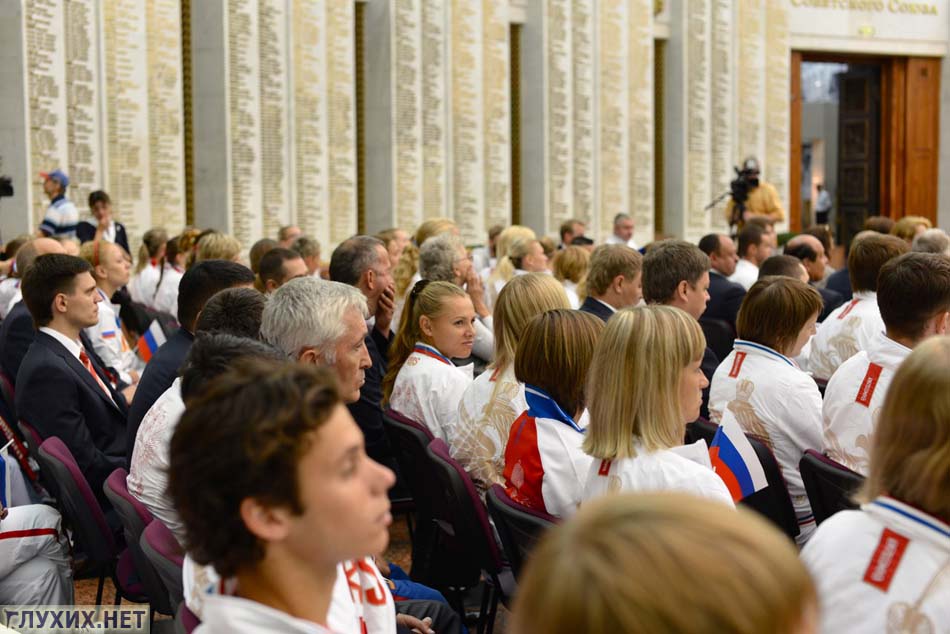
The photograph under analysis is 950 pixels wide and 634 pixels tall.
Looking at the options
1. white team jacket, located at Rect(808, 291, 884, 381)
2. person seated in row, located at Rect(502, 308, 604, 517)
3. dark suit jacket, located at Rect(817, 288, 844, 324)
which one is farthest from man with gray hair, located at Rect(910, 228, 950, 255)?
person seated in row, located at Rect(502, 308, 604, 517)

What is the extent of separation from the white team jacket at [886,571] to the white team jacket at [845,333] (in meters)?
3.32

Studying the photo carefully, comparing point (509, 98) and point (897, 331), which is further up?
point (509, 98)

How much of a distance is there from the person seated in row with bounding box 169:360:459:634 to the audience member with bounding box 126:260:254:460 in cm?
227

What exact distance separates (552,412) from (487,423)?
618 mm

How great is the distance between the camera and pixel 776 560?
1.06 m

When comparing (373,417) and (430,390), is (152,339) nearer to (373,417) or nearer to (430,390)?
(373,417)

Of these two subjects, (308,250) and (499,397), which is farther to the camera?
(308,250)

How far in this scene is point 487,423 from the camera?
12.6 feet

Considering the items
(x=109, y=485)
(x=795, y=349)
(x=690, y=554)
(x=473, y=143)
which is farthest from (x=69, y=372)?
(x=473, y=143)

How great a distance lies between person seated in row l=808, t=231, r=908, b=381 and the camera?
207 inches

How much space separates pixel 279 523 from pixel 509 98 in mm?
14415

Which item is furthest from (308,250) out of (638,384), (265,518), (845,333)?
(265,518)

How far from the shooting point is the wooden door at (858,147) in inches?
814

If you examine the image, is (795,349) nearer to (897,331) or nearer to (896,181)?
(897,331)
